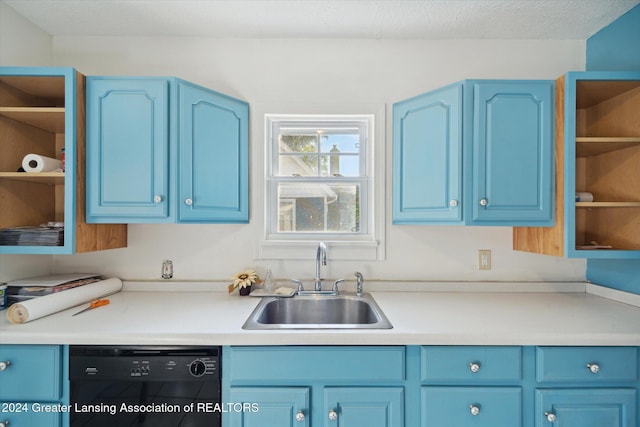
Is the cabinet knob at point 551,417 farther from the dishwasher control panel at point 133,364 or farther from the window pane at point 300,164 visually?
the window pane at point 300,164

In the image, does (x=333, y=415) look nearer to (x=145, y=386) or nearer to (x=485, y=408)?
(x=485, y=408)

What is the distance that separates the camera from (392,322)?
4.31 ft

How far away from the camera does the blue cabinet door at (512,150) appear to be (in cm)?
148

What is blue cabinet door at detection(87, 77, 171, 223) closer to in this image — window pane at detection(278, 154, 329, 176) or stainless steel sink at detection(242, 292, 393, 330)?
window pane at detection(278, 154, 329, 176)

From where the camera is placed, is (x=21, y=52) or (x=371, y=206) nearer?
(x=21, y=52)

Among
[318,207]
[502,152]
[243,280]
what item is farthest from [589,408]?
[243,280]

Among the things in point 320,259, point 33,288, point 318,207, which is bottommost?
point 33,288

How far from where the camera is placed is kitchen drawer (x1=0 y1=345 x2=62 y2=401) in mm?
1176

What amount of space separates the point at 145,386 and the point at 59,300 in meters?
0.63

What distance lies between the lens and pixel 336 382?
47.6 inches

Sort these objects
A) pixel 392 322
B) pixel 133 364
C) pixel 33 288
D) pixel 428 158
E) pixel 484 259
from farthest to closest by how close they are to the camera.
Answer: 1. pixel 484 259
2. pixel 428 158
3. pixel 33 288
4. pixel 392 322
5. pixel 133 364

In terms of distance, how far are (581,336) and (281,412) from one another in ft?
4.14

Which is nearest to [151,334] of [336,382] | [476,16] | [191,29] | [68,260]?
[336,382]

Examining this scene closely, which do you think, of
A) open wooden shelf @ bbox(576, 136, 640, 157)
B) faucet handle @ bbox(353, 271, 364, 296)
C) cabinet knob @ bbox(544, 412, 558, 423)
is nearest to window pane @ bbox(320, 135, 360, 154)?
faucet handle @ bbox(353, 271, 364, 296)
